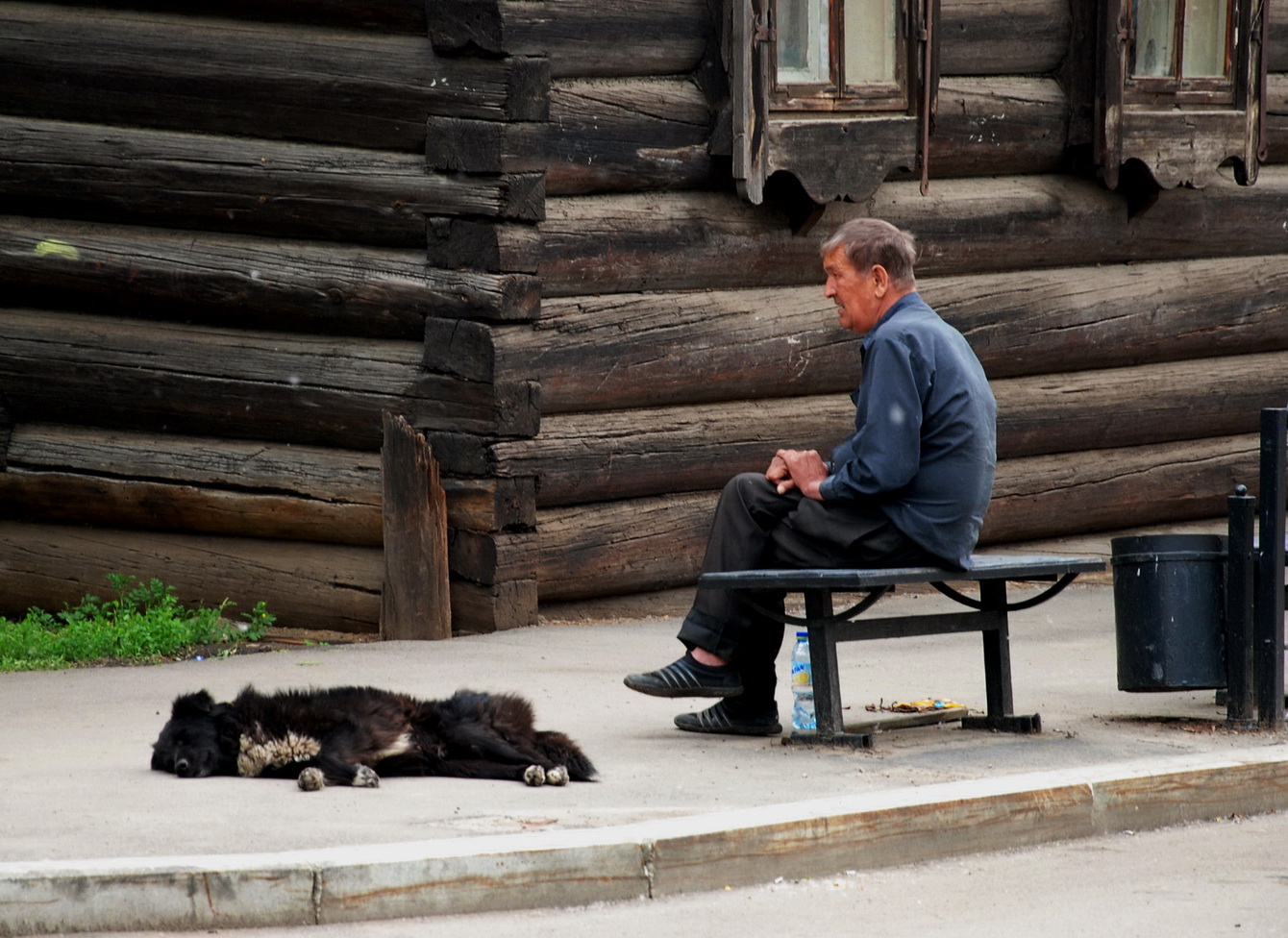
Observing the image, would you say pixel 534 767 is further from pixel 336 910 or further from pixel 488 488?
pixel 488 488

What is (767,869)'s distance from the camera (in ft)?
14.7

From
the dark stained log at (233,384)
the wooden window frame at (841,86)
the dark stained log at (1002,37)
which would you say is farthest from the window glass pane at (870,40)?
the dark stained log at (233,384)

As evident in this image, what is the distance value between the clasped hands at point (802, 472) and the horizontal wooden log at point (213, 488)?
2.63 metres

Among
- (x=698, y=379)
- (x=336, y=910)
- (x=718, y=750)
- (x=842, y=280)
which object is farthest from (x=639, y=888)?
(x=698, y=379)

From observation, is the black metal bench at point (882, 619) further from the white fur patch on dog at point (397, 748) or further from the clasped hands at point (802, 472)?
the white fur patch on dog at point (397, 748)

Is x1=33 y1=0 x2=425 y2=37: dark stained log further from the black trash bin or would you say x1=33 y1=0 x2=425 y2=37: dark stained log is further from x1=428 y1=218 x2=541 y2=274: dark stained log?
the black trash bin

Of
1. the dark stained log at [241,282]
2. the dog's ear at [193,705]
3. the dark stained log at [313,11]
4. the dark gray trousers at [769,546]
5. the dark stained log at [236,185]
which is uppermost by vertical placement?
the dark stained log at [313,11]

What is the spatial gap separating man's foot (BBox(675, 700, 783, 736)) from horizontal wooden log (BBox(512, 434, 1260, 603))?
243 cm

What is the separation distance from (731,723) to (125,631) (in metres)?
3.26

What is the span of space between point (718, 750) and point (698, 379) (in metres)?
3.43

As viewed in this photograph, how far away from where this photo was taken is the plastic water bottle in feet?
19.1

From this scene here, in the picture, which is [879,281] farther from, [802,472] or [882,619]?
[882,619]

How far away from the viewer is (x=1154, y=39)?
1025 cm

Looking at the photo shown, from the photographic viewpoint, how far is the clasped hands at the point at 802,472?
221 inches
